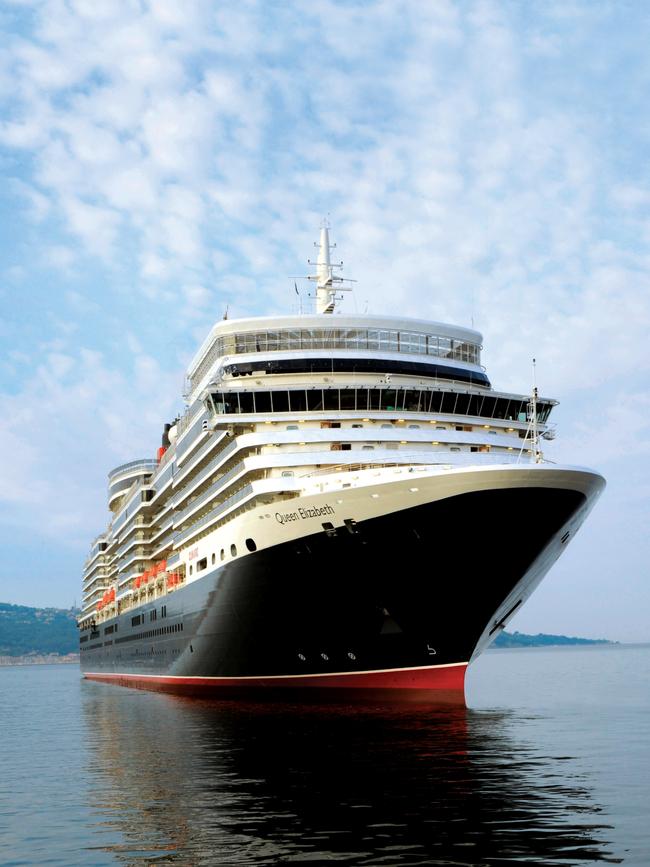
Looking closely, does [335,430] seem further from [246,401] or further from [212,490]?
[212,490]

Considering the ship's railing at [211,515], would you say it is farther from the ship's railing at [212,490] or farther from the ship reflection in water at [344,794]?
the ship reflection in water at [344,794]

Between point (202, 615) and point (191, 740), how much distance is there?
1178 cm

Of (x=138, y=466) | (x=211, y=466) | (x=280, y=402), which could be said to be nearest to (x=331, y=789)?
(x=280, y=402)

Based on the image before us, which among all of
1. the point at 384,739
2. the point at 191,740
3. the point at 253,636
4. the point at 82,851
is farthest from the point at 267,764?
the point at 253,636

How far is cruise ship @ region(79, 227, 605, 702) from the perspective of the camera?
27344mm

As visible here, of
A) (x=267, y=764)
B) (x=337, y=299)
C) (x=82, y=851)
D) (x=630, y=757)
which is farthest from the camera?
(x=337, y=299)

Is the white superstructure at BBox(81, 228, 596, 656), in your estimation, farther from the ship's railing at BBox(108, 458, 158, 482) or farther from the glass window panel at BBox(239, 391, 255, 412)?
the ship's railing at BBox(108, 458, 158, 482)

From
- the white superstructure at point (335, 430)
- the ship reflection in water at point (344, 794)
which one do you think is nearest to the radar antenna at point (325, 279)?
the white superstructure at point (335, 430)

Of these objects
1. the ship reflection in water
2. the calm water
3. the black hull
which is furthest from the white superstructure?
the ship reflection in water

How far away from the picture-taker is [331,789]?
55.5ft

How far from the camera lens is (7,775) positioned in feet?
68.6

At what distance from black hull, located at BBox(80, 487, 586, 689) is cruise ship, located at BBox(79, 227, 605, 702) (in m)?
0.05

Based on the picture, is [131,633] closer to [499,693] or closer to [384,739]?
[499,693]

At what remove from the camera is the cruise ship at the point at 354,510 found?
27344mm
